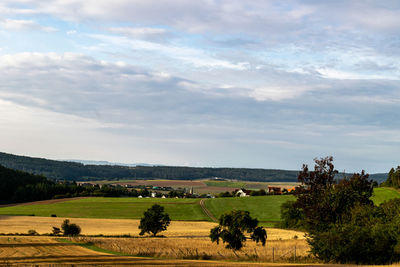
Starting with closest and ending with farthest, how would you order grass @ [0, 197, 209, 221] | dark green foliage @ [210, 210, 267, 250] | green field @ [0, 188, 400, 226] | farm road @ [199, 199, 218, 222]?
dark green foliage @ [210, 210, 267, 250] < farm road @ [199, 199, 218, 222] < green field @ [0, 188, 400, 226] < grass @ [0, 197, 209, 221]

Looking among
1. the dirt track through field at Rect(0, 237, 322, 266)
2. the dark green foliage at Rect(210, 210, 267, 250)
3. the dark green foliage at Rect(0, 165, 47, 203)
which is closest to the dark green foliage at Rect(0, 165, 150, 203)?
the dark green foliage at Rect(0, 165, 47, 203)

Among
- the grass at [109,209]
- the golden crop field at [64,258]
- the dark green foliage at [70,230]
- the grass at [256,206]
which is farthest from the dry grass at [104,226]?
the golden crop field at [64,258]

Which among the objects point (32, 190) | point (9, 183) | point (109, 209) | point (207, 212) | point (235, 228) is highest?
point (235, 228)

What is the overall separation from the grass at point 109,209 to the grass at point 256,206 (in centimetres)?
537

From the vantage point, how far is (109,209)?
14075 cm

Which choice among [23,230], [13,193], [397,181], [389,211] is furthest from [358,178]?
[13,193]

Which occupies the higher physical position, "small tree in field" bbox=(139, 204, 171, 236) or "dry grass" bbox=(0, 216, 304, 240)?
"small tree in field" bbox=(139, 204, 171, 236)

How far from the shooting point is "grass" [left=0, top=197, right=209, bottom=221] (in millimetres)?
129875

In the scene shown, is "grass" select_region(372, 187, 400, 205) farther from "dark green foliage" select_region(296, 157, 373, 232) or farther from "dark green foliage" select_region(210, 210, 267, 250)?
"dark green foliage" select_region(210, 210, 267, 250)

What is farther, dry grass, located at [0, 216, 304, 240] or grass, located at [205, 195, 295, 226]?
grass, located at [205, 195, 295, 226]

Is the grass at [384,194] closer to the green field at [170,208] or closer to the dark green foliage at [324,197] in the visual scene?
the green field at [170,208]

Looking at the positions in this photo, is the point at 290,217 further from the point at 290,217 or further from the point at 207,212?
the point at 207,212

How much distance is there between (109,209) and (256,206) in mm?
43919

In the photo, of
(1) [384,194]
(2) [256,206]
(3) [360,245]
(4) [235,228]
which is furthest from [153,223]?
(1) [384,194]
